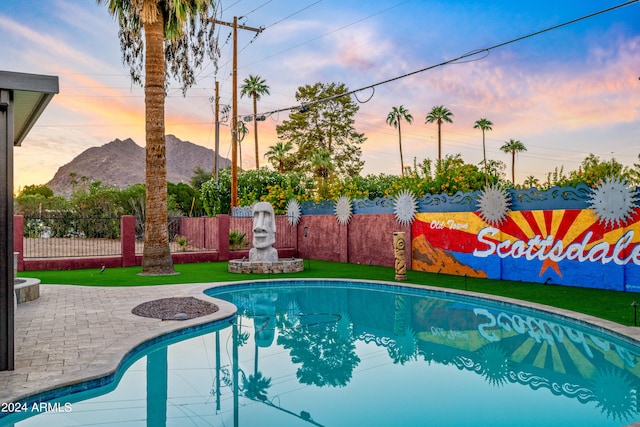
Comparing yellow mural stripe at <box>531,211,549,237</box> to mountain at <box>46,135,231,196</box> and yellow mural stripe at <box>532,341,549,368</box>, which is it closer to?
yellow mural stripe at <box>532,341,549,368</box>

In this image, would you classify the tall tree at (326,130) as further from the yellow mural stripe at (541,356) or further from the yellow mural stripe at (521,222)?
the yellow mural stripe at (541,356)

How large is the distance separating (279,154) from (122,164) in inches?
3653

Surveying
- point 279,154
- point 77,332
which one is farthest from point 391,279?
point 279,154

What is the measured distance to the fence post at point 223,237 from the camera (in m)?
19.2

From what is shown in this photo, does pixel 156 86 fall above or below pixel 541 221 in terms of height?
above

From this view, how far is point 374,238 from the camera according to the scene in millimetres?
17688

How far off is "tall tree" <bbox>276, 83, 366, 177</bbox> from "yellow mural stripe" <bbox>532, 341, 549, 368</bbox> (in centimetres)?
3695

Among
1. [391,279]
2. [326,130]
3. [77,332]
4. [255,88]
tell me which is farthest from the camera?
[326,130]

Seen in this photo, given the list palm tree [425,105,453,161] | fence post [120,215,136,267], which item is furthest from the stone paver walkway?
palm tree [425,105,453,161]

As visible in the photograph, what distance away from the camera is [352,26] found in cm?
1619

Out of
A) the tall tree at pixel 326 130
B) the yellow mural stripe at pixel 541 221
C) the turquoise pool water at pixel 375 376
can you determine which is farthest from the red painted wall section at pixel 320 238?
the tall tree at pixel 326 130

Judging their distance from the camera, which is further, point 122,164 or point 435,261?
point 122,164

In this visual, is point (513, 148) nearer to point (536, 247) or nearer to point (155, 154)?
point (536, 247)

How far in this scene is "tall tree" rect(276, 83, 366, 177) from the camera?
4400cm
